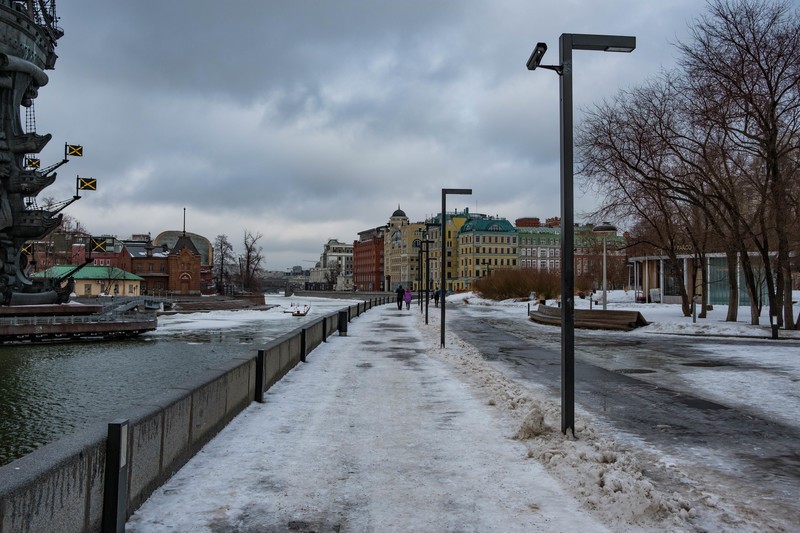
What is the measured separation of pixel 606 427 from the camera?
8508 millimetres

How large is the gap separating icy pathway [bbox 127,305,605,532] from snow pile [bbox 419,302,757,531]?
191 mm

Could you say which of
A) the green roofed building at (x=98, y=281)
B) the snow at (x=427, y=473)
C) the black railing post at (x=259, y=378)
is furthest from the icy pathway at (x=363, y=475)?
the green roofed building at (x=98, y=281)

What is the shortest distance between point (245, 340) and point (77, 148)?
25.8 m

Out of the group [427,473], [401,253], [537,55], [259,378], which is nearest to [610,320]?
[259,378]

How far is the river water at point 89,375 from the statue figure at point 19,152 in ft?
49.0

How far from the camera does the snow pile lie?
505 centimetres

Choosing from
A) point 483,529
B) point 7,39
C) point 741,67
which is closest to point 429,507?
point 483,529

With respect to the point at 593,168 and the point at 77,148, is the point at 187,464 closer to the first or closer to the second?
the point at 593,168

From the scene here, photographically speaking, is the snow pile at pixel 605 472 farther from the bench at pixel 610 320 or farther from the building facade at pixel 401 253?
the building facade at pixel 401 253

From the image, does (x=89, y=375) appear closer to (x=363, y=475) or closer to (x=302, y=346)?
(x=302, y=346)

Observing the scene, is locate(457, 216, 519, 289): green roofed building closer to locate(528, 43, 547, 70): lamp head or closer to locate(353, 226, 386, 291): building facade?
locate(353, 226, 386, 291): building facade

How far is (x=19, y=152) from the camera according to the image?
135 feet

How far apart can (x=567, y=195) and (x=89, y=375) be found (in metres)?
17.0

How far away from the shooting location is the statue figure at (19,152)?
3988 centimetres
